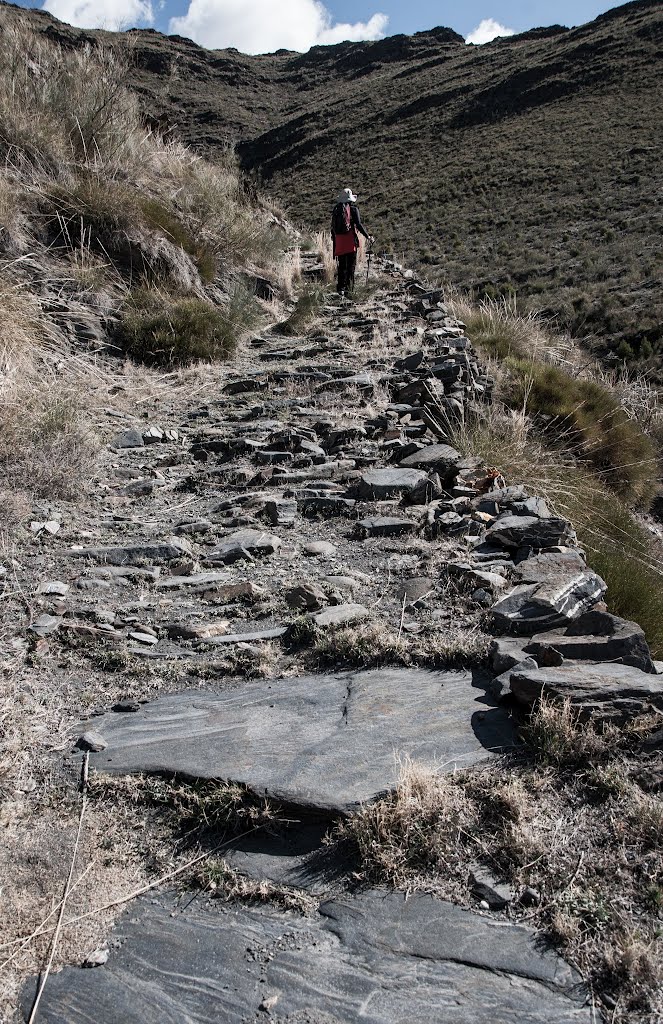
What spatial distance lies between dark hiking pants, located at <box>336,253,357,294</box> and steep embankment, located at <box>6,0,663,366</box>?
3.30 metres

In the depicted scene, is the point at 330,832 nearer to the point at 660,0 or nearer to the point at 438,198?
the point at 438,198

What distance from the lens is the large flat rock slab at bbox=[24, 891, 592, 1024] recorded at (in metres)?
1.58

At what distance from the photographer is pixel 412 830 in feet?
6.42

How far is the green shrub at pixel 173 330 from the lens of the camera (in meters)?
7.09

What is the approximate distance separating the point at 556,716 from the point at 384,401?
435 centimetres

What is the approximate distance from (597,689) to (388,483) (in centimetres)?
226

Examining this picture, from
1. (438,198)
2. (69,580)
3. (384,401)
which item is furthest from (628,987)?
(438,198)

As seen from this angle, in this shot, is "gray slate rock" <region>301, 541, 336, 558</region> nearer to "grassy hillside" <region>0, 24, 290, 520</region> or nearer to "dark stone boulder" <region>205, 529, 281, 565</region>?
"dark stone boulder" <region>205, 529, 281, 565</region>

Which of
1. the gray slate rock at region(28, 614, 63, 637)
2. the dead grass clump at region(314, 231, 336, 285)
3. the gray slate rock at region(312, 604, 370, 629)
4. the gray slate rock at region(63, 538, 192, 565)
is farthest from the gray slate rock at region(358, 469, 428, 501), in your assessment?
the dead grass clump at region(314, 231, 336, 285)

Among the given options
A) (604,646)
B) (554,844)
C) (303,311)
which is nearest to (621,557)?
(604,646)

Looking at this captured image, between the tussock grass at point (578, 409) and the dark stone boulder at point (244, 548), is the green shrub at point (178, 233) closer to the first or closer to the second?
the tussock grass at point (578, 409)

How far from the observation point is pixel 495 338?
343 inches

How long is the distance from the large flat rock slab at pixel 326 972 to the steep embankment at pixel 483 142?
357 inches

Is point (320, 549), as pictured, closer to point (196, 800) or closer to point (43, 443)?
point (196, 800)
